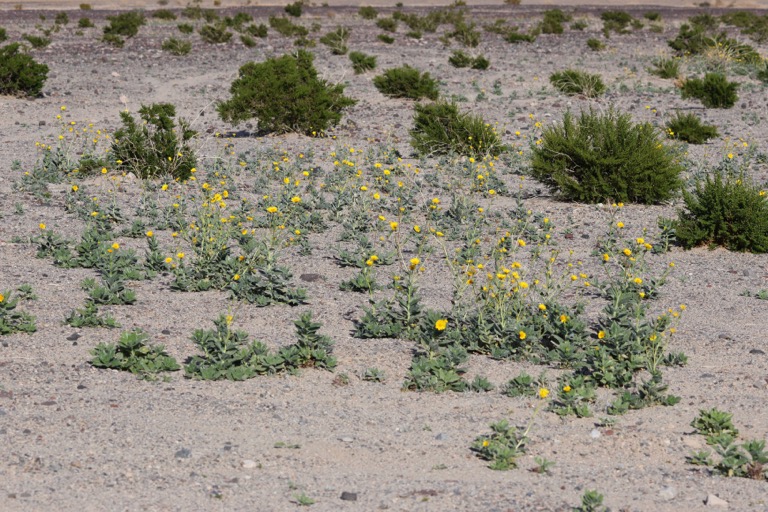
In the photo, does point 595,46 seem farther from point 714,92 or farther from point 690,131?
point 690,131

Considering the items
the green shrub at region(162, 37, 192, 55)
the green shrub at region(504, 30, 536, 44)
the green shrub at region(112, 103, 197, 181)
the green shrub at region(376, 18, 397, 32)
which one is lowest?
the green shrub at region(376, 18, 397, 32)

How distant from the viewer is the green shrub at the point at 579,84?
1931cm

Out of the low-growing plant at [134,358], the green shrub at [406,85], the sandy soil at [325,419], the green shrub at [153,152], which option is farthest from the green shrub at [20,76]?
the low-growing plant at [134,358]

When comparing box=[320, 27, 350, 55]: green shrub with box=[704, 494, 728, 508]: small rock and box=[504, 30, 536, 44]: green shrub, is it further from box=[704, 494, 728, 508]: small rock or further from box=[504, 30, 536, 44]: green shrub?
box=[704, 494, 728, 508]: small rock

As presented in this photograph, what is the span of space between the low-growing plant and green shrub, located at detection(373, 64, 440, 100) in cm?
1271

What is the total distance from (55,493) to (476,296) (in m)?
3.39

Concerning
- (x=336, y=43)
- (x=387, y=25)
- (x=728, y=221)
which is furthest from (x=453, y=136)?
(x=387, y=25)

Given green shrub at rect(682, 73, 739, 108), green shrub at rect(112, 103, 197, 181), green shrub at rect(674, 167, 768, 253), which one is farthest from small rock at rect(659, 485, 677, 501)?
green shrub at rect(682, 73, 739, 108)

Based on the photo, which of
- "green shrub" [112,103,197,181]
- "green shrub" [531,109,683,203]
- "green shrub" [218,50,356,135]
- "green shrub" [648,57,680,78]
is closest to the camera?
"green shrub" [531,109,683,203]

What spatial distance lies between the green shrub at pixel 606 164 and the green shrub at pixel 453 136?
1677 mm

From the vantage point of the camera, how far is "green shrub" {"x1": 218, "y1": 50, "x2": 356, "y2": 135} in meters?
15.1

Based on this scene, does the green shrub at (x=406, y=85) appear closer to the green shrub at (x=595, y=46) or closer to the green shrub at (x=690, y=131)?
the green shrub at (x=690, y=131)

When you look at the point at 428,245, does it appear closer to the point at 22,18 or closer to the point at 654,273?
the point at 654,273

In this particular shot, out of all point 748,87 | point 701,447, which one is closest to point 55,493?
point 701,447
